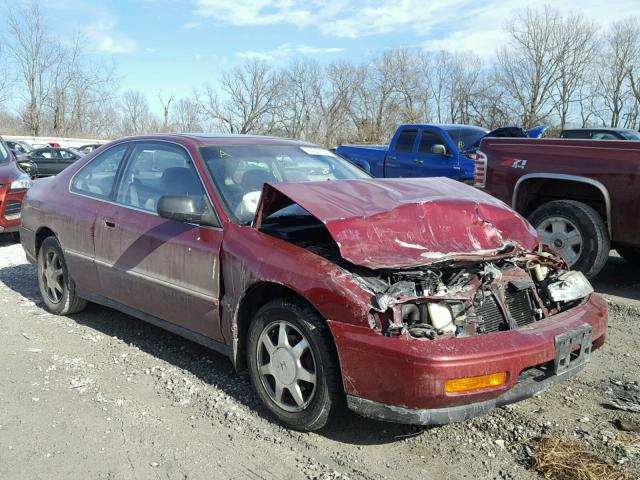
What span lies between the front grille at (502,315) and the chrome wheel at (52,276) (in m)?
3.85

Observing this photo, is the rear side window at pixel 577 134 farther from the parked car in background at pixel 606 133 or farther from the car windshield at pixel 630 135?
the car windshield at pixel 630 135

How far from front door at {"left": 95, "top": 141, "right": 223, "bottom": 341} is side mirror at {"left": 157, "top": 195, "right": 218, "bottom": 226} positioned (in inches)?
2.5

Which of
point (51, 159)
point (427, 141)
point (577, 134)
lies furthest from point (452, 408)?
point (51, 159)

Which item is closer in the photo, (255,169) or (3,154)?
(255,169)

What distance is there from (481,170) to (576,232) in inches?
54.9

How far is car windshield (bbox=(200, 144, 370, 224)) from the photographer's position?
390 centimetres

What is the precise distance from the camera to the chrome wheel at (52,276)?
17.7 ft

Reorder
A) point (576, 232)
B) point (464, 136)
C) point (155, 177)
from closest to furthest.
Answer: point (155, 177) < point (576, 232) < point (464, 136)

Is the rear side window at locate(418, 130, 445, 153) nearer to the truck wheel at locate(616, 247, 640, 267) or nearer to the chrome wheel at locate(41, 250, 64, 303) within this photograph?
the truck wheel at locate(616, 247, 640, 267)

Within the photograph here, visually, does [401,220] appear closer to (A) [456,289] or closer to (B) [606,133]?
(A) [456,289]

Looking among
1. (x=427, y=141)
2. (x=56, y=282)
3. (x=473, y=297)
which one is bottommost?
(x=56, y=282)

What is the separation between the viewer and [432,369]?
2748 millimetres

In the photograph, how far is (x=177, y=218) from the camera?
12.3 feet

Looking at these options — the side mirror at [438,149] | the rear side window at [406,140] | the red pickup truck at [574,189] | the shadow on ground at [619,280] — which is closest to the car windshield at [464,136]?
the side mirror at [438,149]
